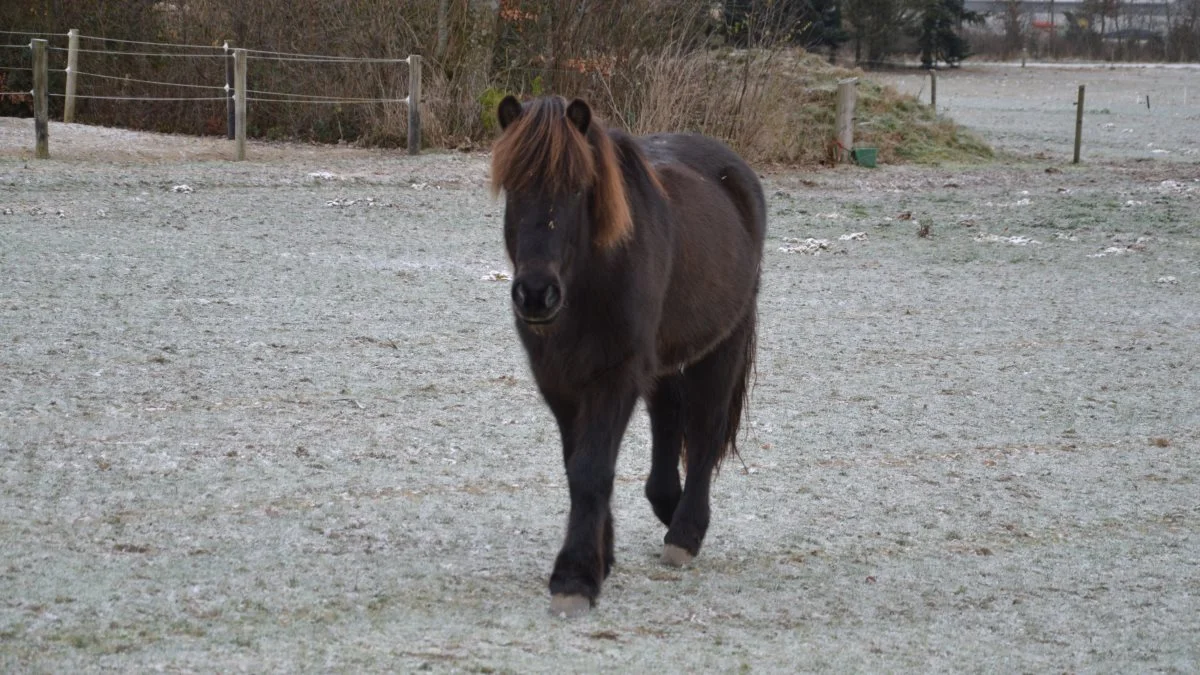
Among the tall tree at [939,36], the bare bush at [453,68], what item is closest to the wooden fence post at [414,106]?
the bare bush at [453,68]

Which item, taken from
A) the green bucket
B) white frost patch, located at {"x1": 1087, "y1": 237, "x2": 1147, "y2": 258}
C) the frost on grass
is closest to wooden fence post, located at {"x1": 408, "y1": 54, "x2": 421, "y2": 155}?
the green bucket

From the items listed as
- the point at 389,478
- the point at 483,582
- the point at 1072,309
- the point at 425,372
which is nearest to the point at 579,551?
the point at 483,582

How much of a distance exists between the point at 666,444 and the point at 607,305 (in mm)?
1024

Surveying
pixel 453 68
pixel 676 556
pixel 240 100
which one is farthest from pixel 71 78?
pixel 676 556

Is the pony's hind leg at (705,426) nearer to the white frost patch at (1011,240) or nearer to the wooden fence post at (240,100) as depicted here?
the white frost patch at (1011,240)

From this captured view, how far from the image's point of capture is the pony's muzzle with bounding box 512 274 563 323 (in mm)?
3826

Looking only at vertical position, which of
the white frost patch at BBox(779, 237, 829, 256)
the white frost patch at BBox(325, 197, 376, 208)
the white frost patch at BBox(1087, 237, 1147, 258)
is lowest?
the white frost patch at BBox(779, 237, 829, 256)

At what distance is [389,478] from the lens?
5551mm

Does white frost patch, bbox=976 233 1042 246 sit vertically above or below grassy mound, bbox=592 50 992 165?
below

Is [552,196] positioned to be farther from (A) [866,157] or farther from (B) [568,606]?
(A) [866,157]

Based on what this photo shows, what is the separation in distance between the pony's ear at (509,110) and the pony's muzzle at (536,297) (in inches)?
24.3

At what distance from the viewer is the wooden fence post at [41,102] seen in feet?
53.5

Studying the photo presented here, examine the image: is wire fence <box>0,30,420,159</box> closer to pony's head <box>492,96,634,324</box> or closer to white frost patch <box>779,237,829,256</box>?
white frost patch <box>779,237,829,256</box>

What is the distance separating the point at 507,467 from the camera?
587 cm
